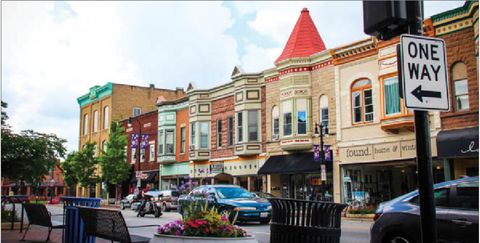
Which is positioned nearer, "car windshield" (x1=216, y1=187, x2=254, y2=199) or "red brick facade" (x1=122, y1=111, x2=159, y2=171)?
"car windshield" (x1=216, y1=187, x2=254, y2=199)

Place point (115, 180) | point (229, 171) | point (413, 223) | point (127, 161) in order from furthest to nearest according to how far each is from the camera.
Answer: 1. point (127, 161)
2. point (115, 180)
3. point (229, 171)
4. point (413, 223)

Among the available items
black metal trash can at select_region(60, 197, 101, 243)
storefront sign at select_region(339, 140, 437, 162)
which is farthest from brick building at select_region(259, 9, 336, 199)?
black metal trash can at select_region(60, 197, 101, 243)

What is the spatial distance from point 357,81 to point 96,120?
117 feet

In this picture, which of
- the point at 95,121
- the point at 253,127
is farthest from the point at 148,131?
the point at 253,127

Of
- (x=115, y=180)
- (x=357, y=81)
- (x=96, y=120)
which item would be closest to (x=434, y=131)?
(x=357, y=81)

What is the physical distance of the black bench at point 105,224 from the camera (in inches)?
294

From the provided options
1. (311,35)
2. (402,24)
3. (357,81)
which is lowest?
(402,24)

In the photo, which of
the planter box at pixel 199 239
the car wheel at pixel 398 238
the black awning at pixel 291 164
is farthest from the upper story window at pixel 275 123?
the planter box at pixel 199 239

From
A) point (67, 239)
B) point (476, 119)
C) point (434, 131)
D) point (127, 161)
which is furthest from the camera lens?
point (127, 161)

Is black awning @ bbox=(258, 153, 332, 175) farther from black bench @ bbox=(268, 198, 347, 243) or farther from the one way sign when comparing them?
the one way sign

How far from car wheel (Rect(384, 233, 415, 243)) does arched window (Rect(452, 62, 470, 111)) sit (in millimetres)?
14117

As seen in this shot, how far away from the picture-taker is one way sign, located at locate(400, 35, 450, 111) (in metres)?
4.07

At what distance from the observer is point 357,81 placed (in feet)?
84.9

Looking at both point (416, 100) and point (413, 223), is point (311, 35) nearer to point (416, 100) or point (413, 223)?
point (413, 223)
